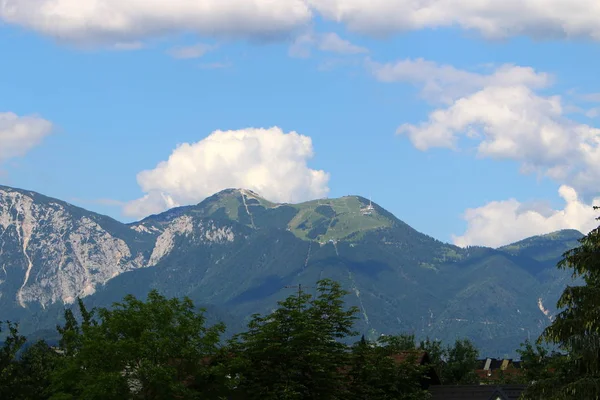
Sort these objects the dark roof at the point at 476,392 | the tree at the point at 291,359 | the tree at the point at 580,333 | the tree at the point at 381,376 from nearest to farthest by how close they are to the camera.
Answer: the tree at the point at 580,333, the tree at the point at 291,359, the tree at the point at 381,376, the dark roof at the point at 476,392

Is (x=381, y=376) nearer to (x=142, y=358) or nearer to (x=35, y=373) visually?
(x=142, y=358)

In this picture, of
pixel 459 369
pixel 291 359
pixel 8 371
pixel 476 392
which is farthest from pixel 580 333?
pixel 459 369

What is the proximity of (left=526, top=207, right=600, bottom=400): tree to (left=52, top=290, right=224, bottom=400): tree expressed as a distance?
28.0 metres

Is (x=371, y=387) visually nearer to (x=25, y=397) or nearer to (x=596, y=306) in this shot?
(x=25, y=397)

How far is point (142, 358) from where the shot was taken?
221ft

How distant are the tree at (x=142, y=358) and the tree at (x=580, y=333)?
28.0 meters

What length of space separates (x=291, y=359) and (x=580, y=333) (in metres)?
33.0

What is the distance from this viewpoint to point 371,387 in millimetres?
76812

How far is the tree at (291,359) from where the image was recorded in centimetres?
7069

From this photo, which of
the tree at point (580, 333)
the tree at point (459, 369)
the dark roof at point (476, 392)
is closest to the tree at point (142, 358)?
the dark roof at point (476, 392)

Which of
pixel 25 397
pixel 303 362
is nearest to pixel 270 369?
pixel 303 362

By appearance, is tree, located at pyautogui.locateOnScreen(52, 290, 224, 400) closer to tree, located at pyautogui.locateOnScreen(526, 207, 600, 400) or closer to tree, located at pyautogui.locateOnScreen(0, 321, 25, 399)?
tree, located at pyautogui.locateOnScreen(0, 321, 25, 399)

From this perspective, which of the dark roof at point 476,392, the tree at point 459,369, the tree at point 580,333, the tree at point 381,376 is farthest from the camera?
the tree at point 459,369

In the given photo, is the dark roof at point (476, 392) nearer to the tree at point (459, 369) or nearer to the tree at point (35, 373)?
the tree at point (35, 373)
